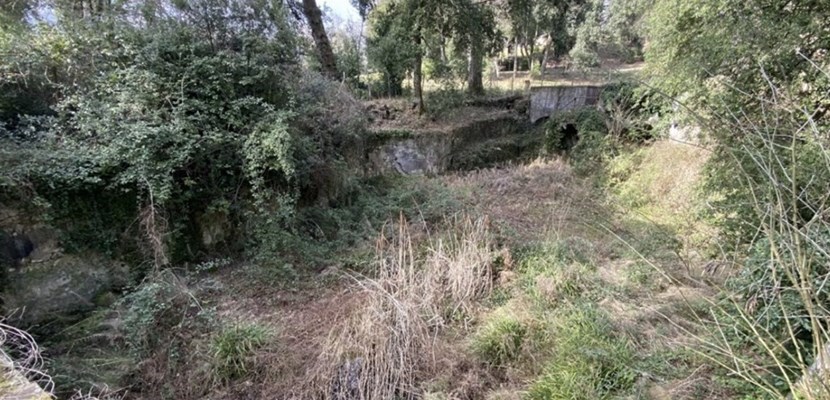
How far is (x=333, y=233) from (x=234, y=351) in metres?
2.20

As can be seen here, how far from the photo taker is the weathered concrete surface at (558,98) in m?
9.67

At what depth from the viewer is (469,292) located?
3576 millimetres

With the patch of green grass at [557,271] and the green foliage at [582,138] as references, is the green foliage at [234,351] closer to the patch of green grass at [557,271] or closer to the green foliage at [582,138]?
the patch of green grass at [557,271]

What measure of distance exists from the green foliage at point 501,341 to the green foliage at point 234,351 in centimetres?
172

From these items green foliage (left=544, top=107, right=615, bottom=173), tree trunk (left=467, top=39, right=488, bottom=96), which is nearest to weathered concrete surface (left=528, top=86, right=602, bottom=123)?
green foliage (left=544, top=107, right=615, bottom=173)

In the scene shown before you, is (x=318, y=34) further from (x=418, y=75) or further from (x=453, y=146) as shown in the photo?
(x=453, y=146)

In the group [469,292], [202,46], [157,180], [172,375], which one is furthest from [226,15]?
[469,292]

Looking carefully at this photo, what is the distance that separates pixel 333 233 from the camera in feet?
16.4

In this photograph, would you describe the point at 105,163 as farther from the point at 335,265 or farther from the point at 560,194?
the point at 560,194

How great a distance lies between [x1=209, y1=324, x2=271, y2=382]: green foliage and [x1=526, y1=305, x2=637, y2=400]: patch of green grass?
2081 mm

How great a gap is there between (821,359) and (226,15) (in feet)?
19.1

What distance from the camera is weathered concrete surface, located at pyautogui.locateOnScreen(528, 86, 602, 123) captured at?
9672 mm

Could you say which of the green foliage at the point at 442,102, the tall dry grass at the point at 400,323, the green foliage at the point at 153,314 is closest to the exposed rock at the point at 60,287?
the green foliage at the point at 153,314

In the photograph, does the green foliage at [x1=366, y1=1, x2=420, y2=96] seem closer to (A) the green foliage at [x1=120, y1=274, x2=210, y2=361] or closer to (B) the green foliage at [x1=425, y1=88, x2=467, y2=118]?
(B) the green foliage at [x1=425, y1=88, x2=467, y2=118]
